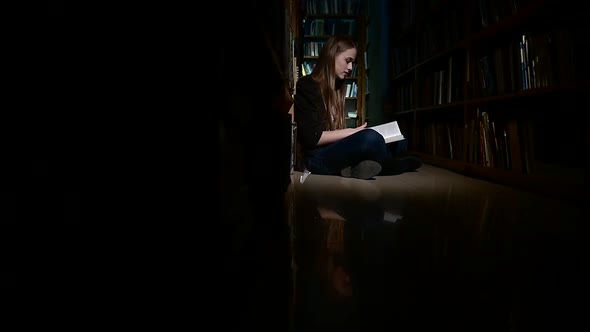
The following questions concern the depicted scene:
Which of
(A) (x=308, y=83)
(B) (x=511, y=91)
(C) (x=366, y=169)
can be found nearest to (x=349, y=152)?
(C) (x=366, y=169)

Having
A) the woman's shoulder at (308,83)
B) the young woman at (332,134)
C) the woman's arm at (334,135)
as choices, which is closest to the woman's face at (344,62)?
the young woman at (332,134)

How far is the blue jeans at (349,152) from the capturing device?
7.04 ft

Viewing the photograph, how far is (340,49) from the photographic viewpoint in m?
2.29

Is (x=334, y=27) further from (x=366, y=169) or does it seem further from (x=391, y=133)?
(x=366, y=169)

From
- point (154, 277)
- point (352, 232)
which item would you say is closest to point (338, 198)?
point (352, 232)

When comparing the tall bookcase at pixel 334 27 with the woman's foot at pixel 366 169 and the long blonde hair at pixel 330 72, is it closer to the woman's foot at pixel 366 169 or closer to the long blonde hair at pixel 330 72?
the long blonde hair at pixel 330 72

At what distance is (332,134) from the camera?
7.43 ft

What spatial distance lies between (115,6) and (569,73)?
5.54 ft

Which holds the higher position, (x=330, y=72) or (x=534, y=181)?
(x=330, y=72)

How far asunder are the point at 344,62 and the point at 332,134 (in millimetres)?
448

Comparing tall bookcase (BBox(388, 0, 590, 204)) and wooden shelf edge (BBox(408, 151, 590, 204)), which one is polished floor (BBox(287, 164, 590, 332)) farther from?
tall bookcase (BBox(388, 0, 590, 204))

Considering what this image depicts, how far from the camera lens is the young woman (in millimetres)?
2162

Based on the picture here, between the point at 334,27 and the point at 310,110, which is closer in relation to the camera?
the point at 310,110

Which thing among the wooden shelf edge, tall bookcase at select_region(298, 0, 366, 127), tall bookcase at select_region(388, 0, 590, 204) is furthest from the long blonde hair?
tall bookcase at select_region(298, 0, 366, 127)
